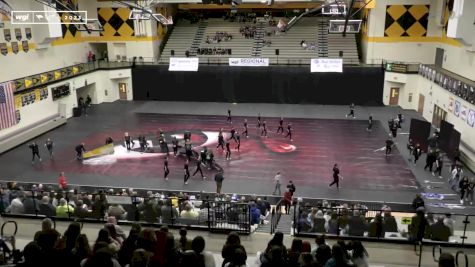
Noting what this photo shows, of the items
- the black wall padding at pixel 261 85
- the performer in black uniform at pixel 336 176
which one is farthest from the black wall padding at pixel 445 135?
the black wall padding at pixel 261 85

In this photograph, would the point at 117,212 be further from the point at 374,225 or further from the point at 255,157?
the point at 255,157

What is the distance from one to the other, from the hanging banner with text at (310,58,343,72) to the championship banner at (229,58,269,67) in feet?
12.0

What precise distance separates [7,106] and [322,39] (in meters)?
25.6

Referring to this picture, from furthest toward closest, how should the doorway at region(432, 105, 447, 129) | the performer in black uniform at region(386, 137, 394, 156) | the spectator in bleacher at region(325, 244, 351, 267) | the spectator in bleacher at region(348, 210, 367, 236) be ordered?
the doorway at region(432, 105, 447, 129)
the performer in black uniform at region(386, 137, 394, 156)
the spectator in bleacher at region(348, 210, 367, 236)
the spectator in bleacher at region(325, 244, 351, 267)

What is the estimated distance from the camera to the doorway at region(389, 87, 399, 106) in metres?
33.8

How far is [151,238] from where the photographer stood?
6.57 m

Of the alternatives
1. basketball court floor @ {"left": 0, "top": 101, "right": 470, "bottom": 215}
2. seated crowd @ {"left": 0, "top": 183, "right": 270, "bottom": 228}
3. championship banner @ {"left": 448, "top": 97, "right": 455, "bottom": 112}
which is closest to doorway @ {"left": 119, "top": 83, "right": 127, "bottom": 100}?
basketball court floor @ {"left": 0, "top": 101, "right": 470, "bottom": 215}

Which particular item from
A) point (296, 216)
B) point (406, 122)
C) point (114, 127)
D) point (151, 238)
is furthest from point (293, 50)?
point (151, 238)

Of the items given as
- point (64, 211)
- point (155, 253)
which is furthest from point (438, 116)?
point (155, 253)

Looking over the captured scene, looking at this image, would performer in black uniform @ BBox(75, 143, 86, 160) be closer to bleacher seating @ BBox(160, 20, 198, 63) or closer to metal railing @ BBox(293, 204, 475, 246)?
metal railing @ BBox(293, 204, 475, 246)

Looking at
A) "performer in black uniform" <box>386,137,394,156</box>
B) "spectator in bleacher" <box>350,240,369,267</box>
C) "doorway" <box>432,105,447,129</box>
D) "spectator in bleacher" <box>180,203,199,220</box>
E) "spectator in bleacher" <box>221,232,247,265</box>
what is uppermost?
"spectator in bleacher" <box>221,232,247,265</box>

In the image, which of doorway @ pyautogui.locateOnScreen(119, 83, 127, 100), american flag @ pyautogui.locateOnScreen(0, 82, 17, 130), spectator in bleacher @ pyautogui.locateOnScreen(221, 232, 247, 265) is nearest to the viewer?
spectator in bleacher @ pyautogui.locateOnScreen(221, 232, 247, 265)

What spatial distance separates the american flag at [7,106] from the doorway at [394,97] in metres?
26.9

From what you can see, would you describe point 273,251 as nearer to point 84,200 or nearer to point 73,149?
point 84,200
